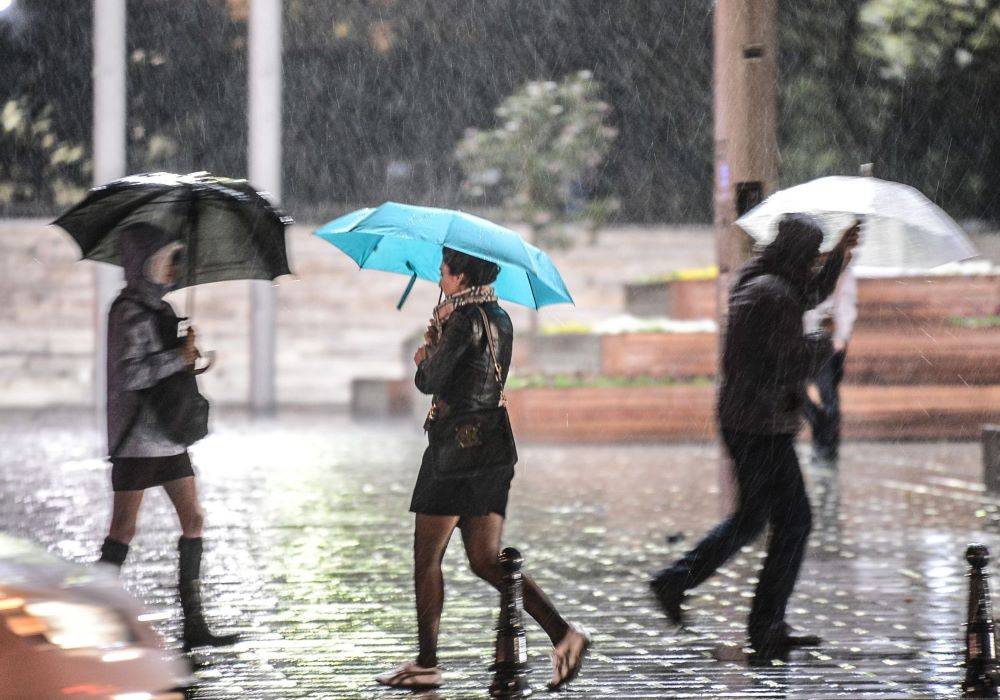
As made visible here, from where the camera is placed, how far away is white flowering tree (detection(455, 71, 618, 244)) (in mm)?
22625

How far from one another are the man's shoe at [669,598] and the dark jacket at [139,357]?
2305 millimetres

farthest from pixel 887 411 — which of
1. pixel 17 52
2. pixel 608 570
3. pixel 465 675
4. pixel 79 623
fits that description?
pixel 17 52

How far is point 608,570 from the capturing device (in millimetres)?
8492

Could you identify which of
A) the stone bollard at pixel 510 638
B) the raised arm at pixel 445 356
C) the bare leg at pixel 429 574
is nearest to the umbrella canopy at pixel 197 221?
the raised arm at pixel 445 356

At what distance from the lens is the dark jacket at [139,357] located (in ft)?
20.1

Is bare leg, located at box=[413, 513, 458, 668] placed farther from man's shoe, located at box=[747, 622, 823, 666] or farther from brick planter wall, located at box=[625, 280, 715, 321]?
brick planter wall, located at box=[625, 280, 715, 321]

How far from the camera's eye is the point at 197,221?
21.6ft

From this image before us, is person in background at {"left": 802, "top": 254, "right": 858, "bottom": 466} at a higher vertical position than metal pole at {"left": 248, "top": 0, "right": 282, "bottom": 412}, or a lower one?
lower

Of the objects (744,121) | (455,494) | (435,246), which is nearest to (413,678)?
(455,494)

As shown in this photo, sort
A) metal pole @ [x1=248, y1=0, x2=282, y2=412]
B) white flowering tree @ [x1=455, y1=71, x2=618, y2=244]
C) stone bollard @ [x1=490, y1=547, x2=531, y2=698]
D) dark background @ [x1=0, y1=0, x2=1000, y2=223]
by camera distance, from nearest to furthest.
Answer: stone bollard @ [x1=490, y1=547, x2=531, y2=698], metal pole @ [x1=248, y1=0, x2=282, y2=412], white flowering tree @ [x1=455, y1=71, x2=618, y2=244], dark background @ [x1=0, y1=0, x2=1000, y2=223]

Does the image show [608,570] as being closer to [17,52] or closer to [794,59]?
[794,59]

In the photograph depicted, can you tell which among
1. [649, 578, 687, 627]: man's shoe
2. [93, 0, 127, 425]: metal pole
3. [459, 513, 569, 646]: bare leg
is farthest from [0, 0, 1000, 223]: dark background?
[459, 513, 569, 646]: bare leg

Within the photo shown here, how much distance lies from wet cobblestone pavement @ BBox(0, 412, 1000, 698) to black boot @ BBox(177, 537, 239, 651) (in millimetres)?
172

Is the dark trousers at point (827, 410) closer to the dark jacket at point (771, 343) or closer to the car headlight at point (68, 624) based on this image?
the dark jacket at point (771, 343)
